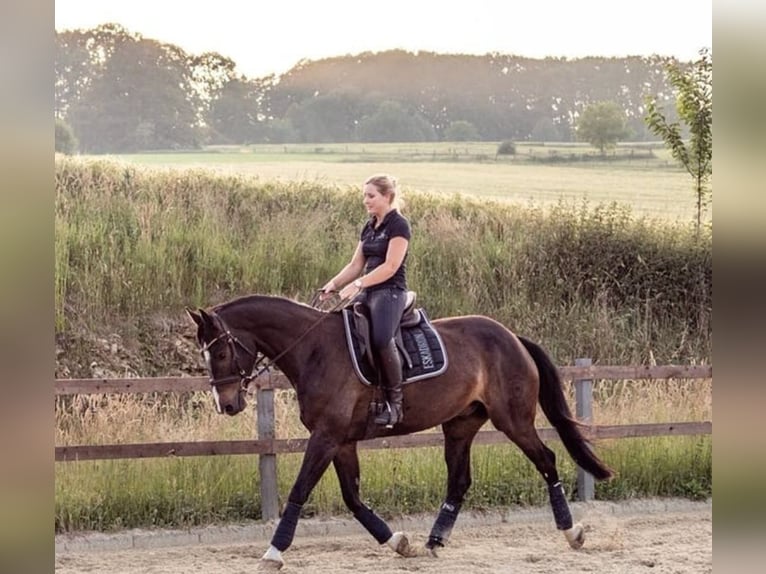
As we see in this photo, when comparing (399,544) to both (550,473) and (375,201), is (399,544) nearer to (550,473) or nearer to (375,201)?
(550,473)

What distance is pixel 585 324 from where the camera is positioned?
555 inches

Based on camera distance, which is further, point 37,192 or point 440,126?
point 440,126

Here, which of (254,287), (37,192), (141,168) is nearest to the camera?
(37,192)

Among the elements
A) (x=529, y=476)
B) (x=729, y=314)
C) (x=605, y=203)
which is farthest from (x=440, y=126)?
(x=729, y=314)

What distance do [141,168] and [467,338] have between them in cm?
1096

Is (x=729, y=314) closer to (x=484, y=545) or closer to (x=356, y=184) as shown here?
(x=484, y=545)

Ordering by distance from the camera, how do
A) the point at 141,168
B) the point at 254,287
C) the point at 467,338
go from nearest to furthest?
the point at 467,338
the point at 254,287
the point at 141,168

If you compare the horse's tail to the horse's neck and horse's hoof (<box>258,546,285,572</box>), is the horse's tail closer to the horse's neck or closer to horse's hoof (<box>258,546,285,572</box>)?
the horse's neck

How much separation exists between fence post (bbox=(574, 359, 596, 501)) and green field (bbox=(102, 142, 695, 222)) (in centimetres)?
944

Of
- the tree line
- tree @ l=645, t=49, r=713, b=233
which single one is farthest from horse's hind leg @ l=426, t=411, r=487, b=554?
the tree line

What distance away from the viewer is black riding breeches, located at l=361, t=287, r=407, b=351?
6086 mm

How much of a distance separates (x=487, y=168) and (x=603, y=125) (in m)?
2.58

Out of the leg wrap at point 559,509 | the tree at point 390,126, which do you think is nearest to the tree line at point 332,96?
the tree at point 390,126

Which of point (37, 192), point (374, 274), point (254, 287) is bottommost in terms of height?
point (254, 287)
